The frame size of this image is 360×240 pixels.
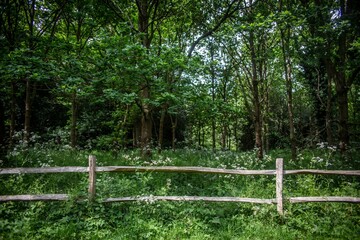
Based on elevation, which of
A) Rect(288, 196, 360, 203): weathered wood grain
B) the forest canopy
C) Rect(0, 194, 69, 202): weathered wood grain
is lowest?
Rect(288, 196, 360, 203): weathered wood grain

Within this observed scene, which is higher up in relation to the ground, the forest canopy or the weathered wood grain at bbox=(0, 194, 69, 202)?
the forest canopy

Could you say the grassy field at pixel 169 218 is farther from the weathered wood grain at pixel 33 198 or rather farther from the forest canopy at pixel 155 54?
the forest canopy at pixel 155 54

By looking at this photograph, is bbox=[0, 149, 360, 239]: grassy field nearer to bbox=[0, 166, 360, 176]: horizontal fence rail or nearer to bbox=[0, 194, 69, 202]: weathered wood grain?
bbox=[0, 194, 69, 202]: weathered wood grain

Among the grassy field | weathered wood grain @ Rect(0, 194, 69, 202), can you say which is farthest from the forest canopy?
the grassy field

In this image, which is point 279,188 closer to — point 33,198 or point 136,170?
point 136,170

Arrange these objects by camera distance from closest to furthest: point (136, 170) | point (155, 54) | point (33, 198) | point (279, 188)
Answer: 1. point (33, 198)
2. point (279, 188)
3. point (136, 170)
4. point (155, 54)

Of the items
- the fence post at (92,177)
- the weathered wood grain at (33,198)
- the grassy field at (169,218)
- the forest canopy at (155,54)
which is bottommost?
the grassy field at (169,218)

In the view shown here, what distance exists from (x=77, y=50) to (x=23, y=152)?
4.92 m

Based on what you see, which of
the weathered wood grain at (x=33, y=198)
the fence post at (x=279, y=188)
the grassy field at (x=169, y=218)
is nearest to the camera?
the grassy field at (x=169, y=218)

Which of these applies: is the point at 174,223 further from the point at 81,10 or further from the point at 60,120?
the point at 60,120

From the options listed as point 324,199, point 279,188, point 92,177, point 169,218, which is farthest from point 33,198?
point 324,199

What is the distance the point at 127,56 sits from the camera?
7.47 m

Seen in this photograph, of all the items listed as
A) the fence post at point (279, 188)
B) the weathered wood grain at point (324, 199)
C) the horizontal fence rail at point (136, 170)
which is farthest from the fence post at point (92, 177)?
the weathered wood grain at point (324, 199)

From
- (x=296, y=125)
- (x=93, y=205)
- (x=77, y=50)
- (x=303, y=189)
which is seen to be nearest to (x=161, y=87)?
(x=77, y=50)
